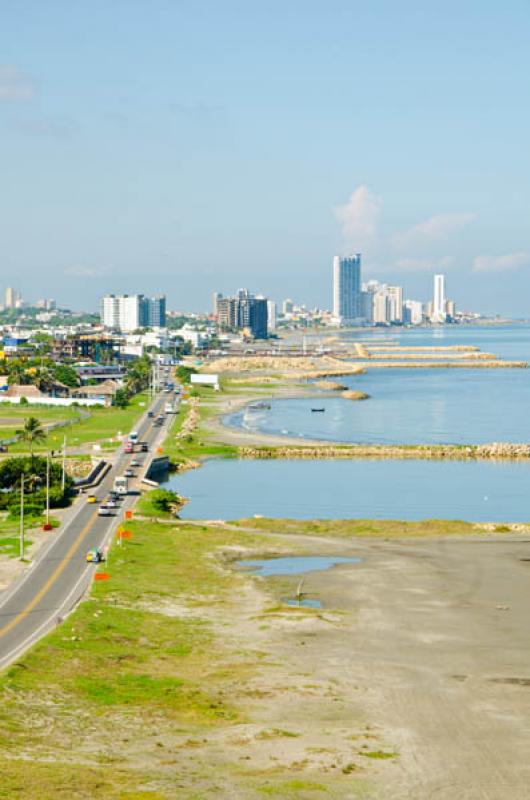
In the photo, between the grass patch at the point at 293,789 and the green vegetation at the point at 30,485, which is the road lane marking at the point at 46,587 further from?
the grass patch at the point at 293,789

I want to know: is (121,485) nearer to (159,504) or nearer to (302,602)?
(159,504)

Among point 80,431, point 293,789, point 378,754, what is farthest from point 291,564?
point 80,431

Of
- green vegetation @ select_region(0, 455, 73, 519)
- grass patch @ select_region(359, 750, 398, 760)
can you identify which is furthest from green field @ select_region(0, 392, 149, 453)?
grass patch @ select_region(359, 750, 398, 760)

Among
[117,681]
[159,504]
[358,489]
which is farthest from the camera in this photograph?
[358,489]

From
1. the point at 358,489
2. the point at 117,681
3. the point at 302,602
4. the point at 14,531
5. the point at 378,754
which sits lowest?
the point at 358,489

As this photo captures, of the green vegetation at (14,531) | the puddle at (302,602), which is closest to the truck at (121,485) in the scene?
the green vegetation at (14,531)

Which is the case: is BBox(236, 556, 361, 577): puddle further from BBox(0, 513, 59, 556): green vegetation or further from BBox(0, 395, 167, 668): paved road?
BBox(0, 513, 59, 556): green vegetation

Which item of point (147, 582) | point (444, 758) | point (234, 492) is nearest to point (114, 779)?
point (444, 758)
